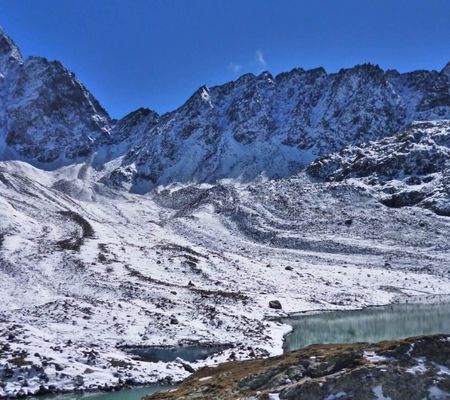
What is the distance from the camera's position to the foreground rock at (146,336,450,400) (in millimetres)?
17109

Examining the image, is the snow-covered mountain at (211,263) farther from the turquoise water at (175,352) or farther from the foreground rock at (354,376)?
the foreground rock at (354,376)

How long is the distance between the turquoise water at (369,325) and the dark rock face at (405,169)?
85.4 meters

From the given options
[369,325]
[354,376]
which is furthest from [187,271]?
[354,376]

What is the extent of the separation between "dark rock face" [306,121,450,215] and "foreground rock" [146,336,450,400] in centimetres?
13193

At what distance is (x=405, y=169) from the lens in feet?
568

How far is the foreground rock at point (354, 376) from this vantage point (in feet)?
56.1

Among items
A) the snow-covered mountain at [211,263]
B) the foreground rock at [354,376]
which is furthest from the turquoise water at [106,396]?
the foreground rock at [354,376]

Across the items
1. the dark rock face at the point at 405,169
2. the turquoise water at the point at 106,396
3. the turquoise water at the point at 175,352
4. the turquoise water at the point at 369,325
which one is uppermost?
the dark rock face at the point at 405,169

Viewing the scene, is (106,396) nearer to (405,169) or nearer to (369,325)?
(369,325)

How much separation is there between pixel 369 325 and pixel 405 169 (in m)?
127

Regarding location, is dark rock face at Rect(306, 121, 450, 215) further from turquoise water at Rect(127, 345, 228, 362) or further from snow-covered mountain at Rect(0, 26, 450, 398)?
turquoise water at Rect(127, 345, 228, 362)

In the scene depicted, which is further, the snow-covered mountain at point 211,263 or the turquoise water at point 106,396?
the snow-covered mountain at point 211,263

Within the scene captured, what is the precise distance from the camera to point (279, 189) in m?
172

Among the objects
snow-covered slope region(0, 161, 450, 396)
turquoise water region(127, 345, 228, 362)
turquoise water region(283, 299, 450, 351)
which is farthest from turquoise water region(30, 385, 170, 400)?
turquoise water region(283, 299, 450, 351)
